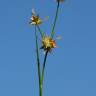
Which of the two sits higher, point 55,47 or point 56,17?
point 56,17

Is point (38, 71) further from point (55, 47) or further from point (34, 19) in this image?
point (34, 19)

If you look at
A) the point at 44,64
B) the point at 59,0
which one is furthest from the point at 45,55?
the point at 59,0

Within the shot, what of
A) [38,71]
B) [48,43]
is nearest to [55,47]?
[48,43]

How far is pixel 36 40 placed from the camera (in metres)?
11.6

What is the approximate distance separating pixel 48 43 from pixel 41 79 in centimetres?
121

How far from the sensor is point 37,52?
1131 centimetres

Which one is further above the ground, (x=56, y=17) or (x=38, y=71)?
(x=56, y=17)

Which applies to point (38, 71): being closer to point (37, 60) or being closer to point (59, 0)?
point (37, 60)

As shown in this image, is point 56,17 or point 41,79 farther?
point 56,17

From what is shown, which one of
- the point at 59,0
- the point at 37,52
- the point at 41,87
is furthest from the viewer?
the point at 59,0

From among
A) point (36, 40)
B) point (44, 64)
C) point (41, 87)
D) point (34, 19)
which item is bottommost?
point (41, 87)

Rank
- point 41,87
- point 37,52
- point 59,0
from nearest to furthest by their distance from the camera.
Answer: point 41,87 → point 37,52 → point 59,0

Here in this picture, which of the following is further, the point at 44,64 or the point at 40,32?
the point at 40,32

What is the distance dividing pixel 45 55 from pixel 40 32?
3.30 ft
